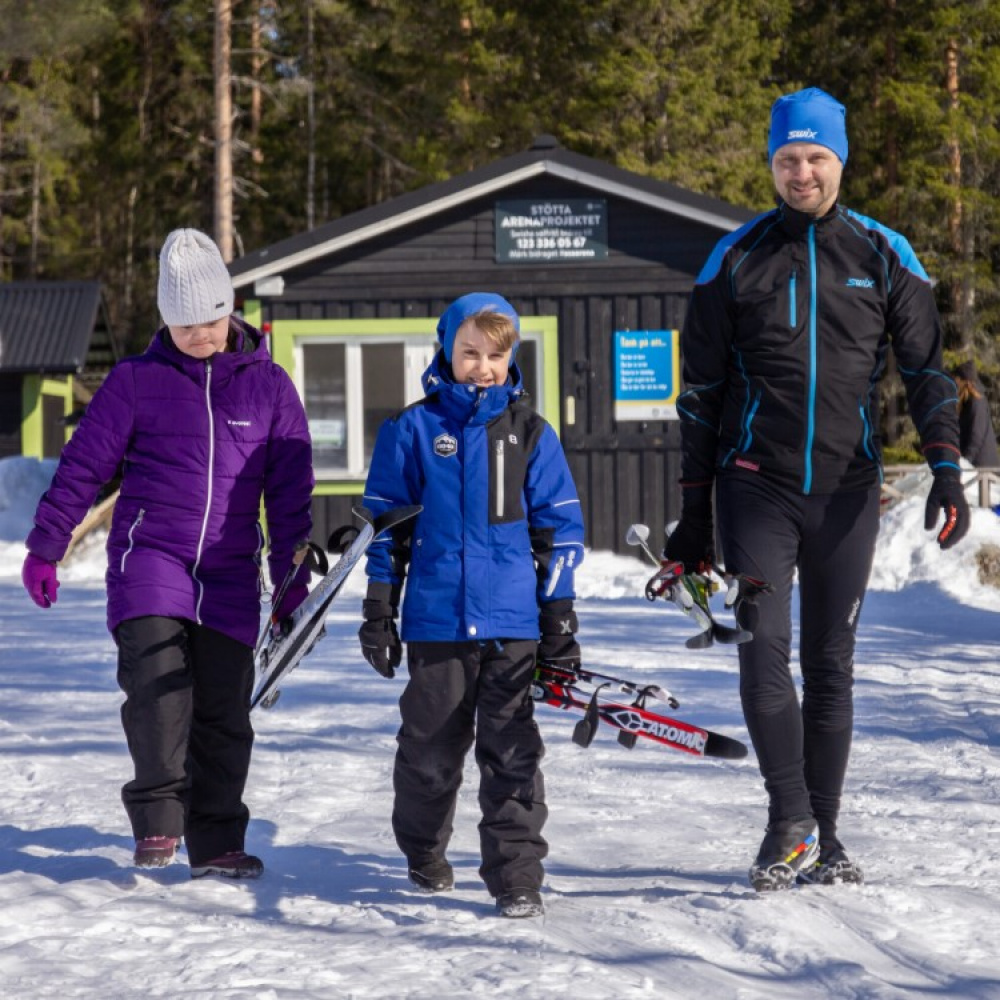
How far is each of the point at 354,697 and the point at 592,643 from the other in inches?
83.4

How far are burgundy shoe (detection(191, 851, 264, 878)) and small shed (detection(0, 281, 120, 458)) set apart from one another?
2364 centimetres

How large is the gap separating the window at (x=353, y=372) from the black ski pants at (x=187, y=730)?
423 inches

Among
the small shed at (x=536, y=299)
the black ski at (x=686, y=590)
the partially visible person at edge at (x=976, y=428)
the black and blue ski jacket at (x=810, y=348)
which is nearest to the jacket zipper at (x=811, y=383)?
the black and blue ski jacket at (x=810, y=348)

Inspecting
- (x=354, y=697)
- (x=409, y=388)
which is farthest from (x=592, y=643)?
(x=409, y=388)

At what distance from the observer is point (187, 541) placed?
13.9ft

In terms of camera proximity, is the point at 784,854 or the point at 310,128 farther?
the point at 310,128

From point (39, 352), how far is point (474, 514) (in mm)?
24621

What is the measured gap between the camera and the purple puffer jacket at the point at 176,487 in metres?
4.21

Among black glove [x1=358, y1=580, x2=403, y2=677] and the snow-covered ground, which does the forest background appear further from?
black glove [x1=358, y1=580, x2=403, y2=677]

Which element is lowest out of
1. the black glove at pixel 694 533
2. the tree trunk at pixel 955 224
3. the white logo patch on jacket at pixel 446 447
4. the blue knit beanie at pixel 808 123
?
the black glove at pixel 694 533

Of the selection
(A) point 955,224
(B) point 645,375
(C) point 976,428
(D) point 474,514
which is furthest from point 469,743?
(A) point 955,224

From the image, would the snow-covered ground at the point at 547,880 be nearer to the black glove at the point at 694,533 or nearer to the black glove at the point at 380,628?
the black glove at the point at 380,628

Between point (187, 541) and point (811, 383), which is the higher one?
point (811, 383)

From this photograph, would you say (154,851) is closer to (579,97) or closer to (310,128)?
(579,97)
